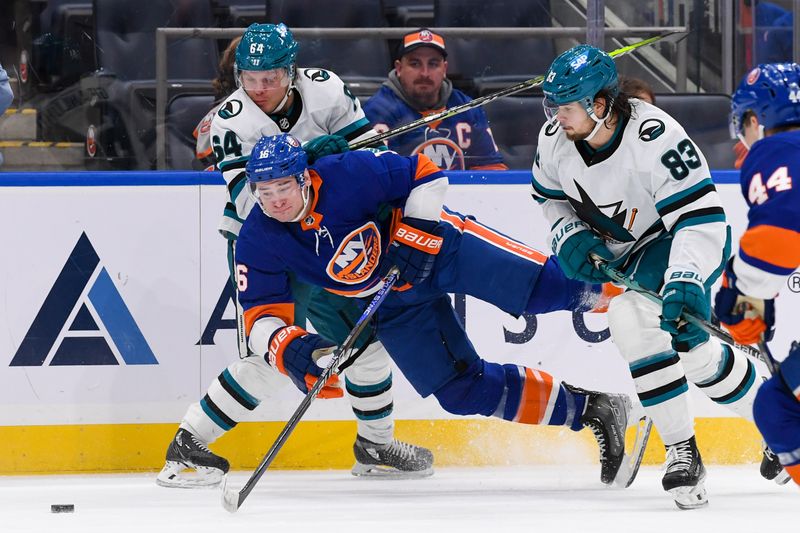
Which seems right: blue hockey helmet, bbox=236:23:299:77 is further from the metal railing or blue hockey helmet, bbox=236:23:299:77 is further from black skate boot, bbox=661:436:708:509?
black skate boot, bbox=661:436:708:509

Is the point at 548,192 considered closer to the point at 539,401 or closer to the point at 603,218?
the point at 603,218

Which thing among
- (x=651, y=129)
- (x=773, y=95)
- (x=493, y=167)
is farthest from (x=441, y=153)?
(x=773, y=95)

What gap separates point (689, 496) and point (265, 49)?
5.53 ft

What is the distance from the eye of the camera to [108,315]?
13.9 ft

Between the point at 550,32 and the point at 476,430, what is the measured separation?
1351 millimetres

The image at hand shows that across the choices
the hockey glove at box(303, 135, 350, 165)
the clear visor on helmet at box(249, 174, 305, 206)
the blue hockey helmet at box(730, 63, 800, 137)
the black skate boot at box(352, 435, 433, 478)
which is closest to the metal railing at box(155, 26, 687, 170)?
the hockey glove at box(303, 135, 350, 165)

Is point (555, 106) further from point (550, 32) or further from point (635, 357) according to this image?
point (550, 32)

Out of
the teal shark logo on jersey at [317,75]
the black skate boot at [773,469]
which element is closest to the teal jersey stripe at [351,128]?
the teal shark logo on jersey at [317,75]

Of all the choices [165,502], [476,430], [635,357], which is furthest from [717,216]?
[165,502]

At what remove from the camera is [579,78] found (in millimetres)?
3248

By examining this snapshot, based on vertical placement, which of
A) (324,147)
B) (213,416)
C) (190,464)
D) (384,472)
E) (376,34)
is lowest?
(384,472)

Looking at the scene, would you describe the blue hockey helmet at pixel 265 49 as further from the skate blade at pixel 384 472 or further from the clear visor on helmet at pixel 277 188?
the skate blade at pixel 384 472

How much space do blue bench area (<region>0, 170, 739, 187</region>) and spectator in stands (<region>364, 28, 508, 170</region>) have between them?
0.13 m

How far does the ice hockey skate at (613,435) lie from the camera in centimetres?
378
